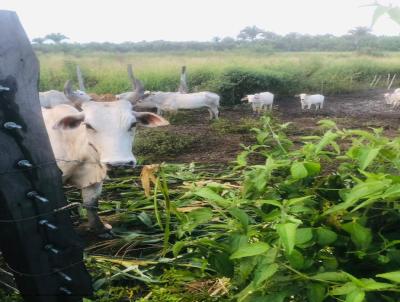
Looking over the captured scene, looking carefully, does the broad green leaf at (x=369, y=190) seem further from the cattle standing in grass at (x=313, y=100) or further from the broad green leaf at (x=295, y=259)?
the cattle standing in grass at (x=313, y=100)

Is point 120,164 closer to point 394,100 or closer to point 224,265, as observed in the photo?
point 224,265

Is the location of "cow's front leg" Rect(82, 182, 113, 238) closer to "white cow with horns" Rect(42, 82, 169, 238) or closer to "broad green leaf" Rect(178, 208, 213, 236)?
"white cow with horns" Rect(42, 82, 169, 238)

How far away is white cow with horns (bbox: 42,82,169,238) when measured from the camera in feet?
8.94

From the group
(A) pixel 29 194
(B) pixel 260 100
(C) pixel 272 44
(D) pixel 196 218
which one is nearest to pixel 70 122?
(A) pixel 29 194

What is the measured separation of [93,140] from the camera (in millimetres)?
2803

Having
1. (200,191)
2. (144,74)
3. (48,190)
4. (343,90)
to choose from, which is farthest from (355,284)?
(343,90)

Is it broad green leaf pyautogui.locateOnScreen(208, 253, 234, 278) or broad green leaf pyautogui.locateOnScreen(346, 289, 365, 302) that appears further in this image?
broad green leaf pyautogui.locateOnScreen(208, 253, 234, 278)

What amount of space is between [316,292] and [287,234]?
0.23 metres

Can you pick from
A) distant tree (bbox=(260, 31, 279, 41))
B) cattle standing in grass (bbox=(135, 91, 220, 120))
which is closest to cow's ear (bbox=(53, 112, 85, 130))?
cattle standing in grass (bbox=(135, 91, 220, 120))

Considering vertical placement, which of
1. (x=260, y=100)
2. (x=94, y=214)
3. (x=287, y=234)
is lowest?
(x=260, y=100)

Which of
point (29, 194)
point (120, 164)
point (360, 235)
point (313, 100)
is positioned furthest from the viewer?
point (313, 100)

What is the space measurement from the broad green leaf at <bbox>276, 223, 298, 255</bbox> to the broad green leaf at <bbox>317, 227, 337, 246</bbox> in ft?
0.70

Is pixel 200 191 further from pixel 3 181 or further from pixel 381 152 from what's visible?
pixel 3 181

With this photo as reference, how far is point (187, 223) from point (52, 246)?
749 millimetres
